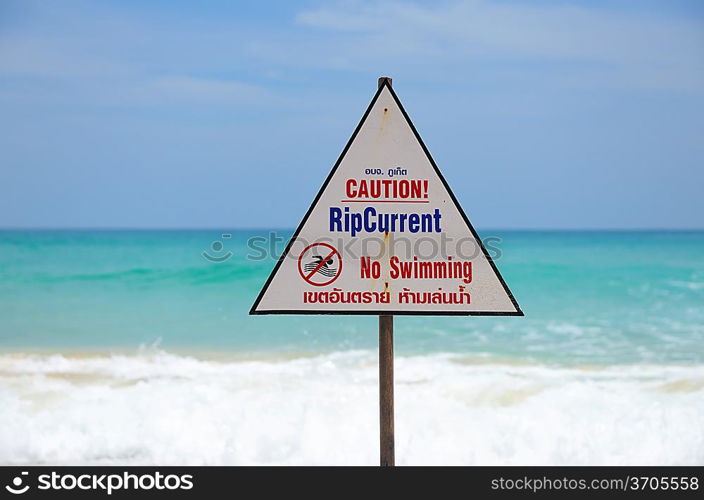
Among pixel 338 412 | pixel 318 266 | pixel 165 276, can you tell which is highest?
pixel 165 276

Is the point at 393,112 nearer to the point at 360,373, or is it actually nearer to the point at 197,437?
the point at 197,437

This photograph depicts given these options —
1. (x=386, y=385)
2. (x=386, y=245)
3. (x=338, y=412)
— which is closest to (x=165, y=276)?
(x=338, y=412)

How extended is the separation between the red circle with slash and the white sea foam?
380 centimetres

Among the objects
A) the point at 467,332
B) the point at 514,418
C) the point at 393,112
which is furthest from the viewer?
the point at 467,332

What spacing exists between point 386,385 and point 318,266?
67 cm

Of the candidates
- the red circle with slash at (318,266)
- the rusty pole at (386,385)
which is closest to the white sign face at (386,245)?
the red circle with slash at (318,266)

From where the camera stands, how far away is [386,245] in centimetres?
410

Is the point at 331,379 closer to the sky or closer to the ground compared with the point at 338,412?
closer to the sky

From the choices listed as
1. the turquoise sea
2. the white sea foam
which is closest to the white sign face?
the turquoise sea

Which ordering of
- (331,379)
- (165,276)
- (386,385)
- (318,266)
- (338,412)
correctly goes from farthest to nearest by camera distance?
(165,276) → (331,379) → (338,412) → (386,385) → (318,266)

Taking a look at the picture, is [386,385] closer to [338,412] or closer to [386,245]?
[386,245]
